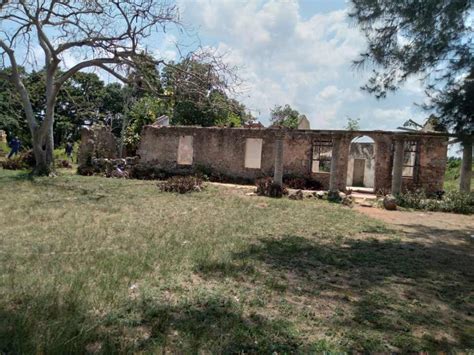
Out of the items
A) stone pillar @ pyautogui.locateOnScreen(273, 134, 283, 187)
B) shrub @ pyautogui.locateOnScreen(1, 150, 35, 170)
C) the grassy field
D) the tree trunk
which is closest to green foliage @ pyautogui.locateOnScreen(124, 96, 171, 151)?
shrub @ pyautogui.locateOnScreen(1, 150, 35, 170)

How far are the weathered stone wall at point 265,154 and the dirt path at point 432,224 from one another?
17.4 ft

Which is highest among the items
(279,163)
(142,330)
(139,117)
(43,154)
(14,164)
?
(139,117)

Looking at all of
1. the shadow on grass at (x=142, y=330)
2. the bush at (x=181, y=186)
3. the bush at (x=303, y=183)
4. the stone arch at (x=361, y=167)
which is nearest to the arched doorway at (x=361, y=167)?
the stone arch at (x=361, y=167)

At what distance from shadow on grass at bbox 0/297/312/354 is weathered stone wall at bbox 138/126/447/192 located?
47.5 ft

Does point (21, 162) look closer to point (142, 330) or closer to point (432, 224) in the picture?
point (432, 224)

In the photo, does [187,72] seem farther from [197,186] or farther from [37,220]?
[37,220]

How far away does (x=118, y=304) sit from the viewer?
13.2 ft

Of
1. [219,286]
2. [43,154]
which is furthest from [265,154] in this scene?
[219,286]

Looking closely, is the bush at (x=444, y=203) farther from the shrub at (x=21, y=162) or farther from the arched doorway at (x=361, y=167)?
the shrub at (x=21, y=162)

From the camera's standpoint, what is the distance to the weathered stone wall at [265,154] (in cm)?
1884

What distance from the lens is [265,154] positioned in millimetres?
20516

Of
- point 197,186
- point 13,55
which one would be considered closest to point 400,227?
point 197,186

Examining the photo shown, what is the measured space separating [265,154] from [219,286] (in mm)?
15891

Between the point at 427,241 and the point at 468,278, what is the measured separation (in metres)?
2.91
